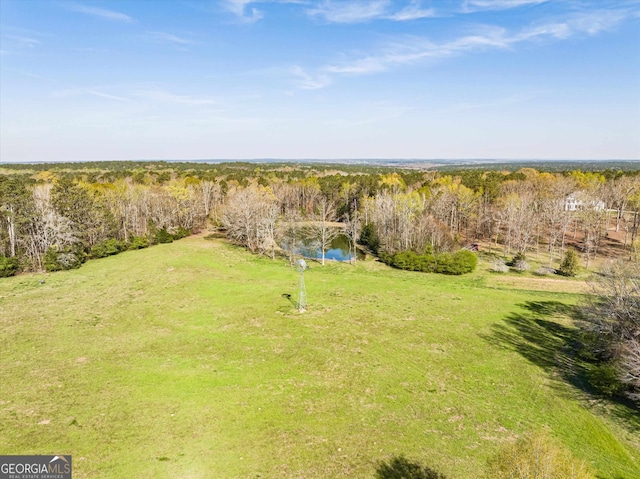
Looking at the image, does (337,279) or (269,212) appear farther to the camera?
(269,212)

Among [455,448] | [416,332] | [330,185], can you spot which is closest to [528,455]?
[455,448]

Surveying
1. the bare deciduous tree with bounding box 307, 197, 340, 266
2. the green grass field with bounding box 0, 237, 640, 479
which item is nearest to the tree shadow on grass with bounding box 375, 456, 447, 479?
the green grass field with bounding box 0, 237, 640, 479

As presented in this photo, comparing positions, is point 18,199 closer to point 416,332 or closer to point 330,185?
point 416,332

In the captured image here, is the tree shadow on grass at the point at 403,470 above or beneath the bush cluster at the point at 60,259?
beneath

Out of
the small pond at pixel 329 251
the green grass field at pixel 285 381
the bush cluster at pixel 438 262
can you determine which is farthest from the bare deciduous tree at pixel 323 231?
the green grass field at pixel 285 381

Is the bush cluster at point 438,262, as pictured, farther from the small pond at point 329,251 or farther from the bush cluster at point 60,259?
the bush cluster at point 60,259

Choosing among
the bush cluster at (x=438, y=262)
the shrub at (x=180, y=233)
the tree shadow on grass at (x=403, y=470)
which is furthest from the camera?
the shrub at (x=180, y=233)

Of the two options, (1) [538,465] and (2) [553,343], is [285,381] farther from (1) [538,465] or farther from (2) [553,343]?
(2) [553,343]
